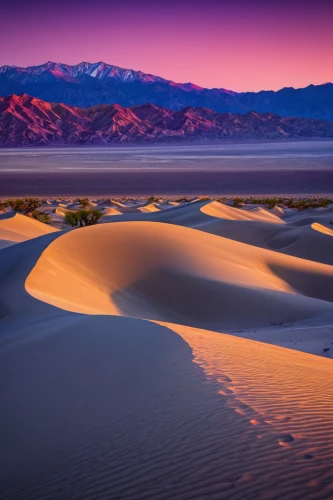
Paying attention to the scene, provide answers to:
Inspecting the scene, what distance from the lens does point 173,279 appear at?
634 inches

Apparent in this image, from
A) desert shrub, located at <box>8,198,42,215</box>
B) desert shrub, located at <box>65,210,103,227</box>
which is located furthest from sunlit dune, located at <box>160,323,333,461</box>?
desert shrub, located at <box>8,198,42,215</box>

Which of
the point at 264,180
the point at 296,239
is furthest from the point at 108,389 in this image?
the point at 264,180

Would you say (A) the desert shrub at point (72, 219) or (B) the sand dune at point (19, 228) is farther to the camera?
(A) the desert shrub at point (72, 219)

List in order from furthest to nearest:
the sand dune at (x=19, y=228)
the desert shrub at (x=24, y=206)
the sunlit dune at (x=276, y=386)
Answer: the desert shrub at (x=24, y=206) → the sand dune at (x=19, y=228) → the sunlit dune at (x=276, y=386)

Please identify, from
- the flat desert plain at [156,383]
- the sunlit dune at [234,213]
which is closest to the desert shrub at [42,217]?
the sunlit dune at [234,213]

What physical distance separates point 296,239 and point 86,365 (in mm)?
23303

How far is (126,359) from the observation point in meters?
7.43

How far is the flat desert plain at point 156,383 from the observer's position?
158 inches

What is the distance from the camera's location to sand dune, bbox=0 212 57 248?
29.5 meters

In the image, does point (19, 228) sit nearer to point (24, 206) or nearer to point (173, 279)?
point (24, 206)

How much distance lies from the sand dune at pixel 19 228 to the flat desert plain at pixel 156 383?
1308cm

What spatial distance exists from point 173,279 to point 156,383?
9.85 m

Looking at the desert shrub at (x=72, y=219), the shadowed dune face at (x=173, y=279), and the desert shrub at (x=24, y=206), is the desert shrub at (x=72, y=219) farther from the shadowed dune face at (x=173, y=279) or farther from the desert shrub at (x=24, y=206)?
the shadowed dune face at (x=173, y=279)

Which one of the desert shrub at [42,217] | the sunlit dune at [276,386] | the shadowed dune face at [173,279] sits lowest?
the desert shrub at [42,217]
